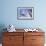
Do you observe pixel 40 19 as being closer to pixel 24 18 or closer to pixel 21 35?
pixel 24 18

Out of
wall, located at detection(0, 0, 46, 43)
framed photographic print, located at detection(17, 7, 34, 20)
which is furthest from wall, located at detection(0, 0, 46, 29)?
framed photographic print, located at detection(17, 7, 34, 20)

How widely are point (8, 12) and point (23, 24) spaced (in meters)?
0.67

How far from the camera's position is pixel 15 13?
173 inches

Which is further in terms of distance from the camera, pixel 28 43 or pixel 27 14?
pixel 27 14

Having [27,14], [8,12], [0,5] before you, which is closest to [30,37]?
[27,14]

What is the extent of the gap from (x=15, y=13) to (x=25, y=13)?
35cm

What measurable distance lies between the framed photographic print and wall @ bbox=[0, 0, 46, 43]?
0.34 ft

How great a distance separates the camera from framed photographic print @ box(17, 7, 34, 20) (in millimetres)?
4371

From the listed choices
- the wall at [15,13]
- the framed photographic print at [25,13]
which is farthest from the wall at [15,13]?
the framed photographic print at [25,13]

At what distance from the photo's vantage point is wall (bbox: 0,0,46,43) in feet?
14.3

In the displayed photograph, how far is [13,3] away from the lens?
14.3 ft

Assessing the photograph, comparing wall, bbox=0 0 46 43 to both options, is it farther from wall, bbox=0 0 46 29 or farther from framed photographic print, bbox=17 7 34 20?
framed photographic print, bbox=17 7 34 20

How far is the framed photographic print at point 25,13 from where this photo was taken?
172 inches

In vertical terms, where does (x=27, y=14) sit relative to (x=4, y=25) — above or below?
above
